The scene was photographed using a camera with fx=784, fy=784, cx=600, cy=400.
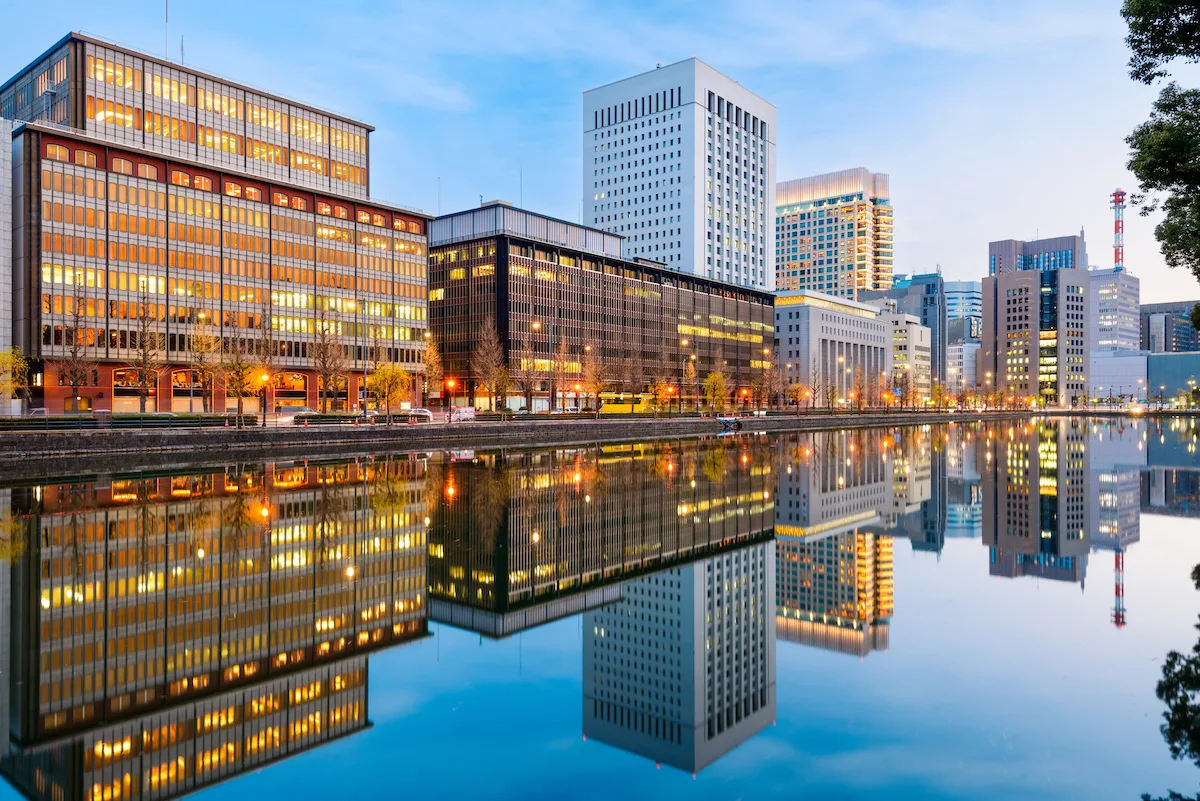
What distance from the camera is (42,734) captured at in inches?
404

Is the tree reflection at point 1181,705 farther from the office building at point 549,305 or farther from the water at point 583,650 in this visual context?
the office building at point 549,305

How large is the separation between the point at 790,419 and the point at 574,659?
103m

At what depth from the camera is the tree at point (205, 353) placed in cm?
7475

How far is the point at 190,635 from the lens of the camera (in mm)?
14195

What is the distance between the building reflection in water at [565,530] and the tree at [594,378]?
53.2m

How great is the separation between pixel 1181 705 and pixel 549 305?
12164 cm

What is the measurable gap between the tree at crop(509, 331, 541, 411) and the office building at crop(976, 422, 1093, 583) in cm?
7049

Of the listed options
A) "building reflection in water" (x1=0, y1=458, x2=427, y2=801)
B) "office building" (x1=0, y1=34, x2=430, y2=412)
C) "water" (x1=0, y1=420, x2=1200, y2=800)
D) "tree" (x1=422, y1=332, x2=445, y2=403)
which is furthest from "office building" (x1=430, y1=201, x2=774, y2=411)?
"water" (x1=0, y1=420, x2=1200, y2=800)

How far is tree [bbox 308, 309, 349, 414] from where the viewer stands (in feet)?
269

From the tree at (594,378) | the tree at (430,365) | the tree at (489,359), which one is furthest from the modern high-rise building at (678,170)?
the tree at (430,365)

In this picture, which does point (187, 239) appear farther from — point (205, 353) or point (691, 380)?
point (691, 380)

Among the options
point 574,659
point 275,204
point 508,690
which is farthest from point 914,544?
point 275,204

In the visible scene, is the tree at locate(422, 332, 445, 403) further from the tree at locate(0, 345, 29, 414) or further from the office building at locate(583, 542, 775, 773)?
the office building at locate(583, 542, 775, 773)

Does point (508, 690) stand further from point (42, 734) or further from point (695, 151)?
point (695, 151)
